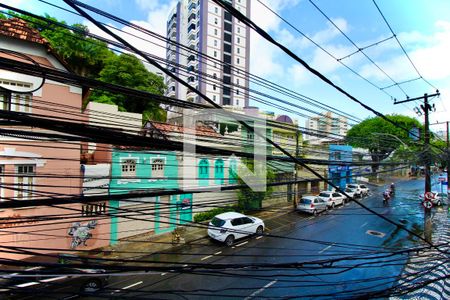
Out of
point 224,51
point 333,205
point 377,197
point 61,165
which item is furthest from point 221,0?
point 224,51

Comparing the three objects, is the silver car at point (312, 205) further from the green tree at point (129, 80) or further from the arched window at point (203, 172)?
the green tree at point (129, 80)

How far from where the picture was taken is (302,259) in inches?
428

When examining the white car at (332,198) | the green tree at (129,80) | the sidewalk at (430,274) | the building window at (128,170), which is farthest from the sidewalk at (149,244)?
the green tree at (129,80)

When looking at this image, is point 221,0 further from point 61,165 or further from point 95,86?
point 61,165

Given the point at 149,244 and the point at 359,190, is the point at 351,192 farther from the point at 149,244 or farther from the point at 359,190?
the point at 149,244

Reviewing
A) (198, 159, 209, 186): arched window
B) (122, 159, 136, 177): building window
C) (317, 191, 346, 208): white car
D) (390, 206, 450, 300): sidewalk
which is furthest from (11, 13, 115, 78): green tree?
(390, 206, 450, 300): sidewalk

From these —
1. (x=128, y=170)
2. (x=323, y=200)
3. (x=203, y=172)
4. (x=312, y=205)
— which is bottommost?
(x=312, y=205)

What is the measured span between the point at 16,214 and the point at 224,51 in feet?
132

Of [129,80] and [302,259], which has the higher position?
[129,80]

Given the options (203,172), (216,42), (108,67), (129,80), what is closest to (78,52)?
(108,67)

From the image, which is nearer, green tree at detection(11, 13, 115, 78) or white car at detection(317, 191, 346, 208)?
green tree at detection(11, 13, 115, 78)

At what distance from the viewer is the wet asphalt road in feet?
20.0

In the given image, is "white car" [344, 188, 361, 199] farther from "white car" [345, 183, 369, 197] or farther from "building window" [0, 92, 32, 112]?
"building window" [0, 92, 32, 112]

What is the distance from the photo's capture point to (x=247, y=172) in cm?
1529
